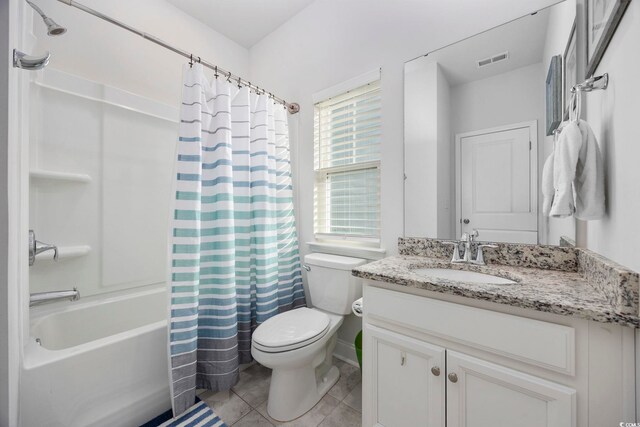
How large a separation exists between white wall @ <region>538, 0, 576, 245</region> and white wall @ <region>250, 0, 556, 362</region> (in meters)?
0.10

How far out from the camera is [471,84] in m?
1.30

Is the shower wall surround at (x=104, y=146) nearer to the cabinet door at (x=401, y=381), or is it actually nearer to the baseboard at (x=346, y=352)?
the baseboard at (x=346, y=352)

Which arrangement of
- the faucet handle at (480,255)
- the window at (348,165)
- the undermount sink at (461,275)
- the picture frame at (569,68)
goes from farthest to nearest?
the window at (348,165), the faucet handle at (480,255), the undermount sink at (461,275), the picture frame at (569,68)

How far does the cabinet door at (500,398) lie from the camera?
27.9 inches

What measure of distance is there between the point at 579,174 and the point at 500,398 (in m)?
0.77

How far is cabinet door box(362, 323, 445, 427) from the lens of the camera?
92 centimetres

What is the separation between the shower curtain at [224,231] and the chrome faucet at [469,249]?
1.15m

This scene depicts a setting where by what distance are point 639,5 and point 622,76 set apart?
0.17 m

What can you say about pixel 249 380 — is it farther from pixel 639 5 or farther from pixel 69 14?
pixel 69 14

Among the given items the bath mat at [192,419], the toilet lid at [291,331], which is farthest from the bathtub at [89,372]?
the toilet lid at [291,331]

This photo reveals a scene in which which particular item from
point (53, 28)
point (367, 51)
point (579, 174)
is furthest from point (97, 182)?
point (579, 174)

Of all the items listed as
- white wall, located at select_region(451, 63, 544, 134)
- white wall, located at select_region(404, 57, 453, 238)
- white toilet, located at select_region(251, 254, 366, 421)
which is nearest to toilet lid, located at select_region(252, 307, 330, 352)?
white toilet, located at select_region(251, 254, 366, 421)

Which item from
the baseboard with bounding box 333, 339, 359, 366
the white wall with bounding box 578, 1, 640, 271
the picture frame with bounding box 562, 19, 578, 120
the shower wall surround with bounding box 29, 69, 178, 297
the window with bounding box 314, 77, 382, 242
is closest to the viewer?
the white wall with bounding box 578, 1, 640, 271

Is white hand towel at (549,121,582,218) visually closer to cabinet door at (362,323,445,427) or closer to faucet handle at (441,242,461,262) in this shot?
faucet handle at (441,242,461,262)
